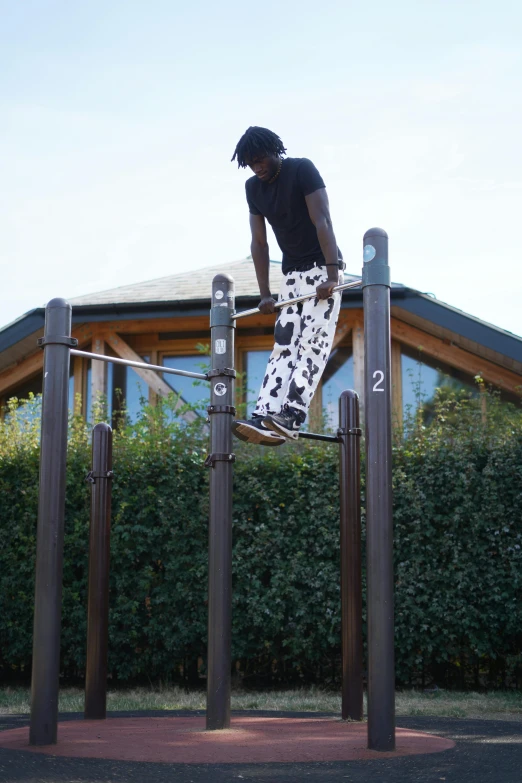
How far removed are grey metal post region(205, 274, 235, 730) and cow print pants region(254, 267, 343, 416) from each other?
29 centimetres

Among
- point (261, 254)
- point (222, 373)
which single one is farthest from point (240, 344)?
point (222, 373)

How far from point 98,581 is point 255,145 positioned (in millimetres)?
2890

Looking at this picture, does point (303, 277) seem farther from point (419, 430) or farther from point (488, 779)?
point (419, 430)

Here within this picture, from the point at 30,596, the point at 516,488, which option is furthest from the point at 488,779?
the point at 30,596

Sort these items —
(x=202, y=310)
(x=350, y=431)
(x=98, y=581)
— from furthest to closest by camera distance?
(x=202, y=310) < (x=98, y=581) < (x=350, y=431)

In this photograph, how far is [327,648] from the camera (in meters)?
8.50

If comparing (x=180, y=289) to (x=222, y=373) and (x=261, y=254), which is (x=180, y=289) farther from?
(x=222, y=373)

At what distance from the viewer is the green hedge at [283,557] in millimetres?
8172

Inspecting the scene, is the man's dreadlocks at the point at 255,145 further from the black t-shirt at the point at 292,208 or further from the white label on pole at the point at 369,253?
the white label on pole at the point at 369,253

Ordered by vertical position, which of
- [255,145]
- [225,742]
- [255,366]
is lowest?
[225,742]

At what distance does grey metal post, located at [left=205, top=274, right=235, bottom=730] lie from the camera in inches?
191

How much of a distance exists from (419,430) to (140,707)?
140 inches

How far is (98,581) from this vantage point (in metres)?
5.95

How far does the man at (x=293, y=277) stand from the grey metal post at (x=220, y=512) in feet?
0.76
